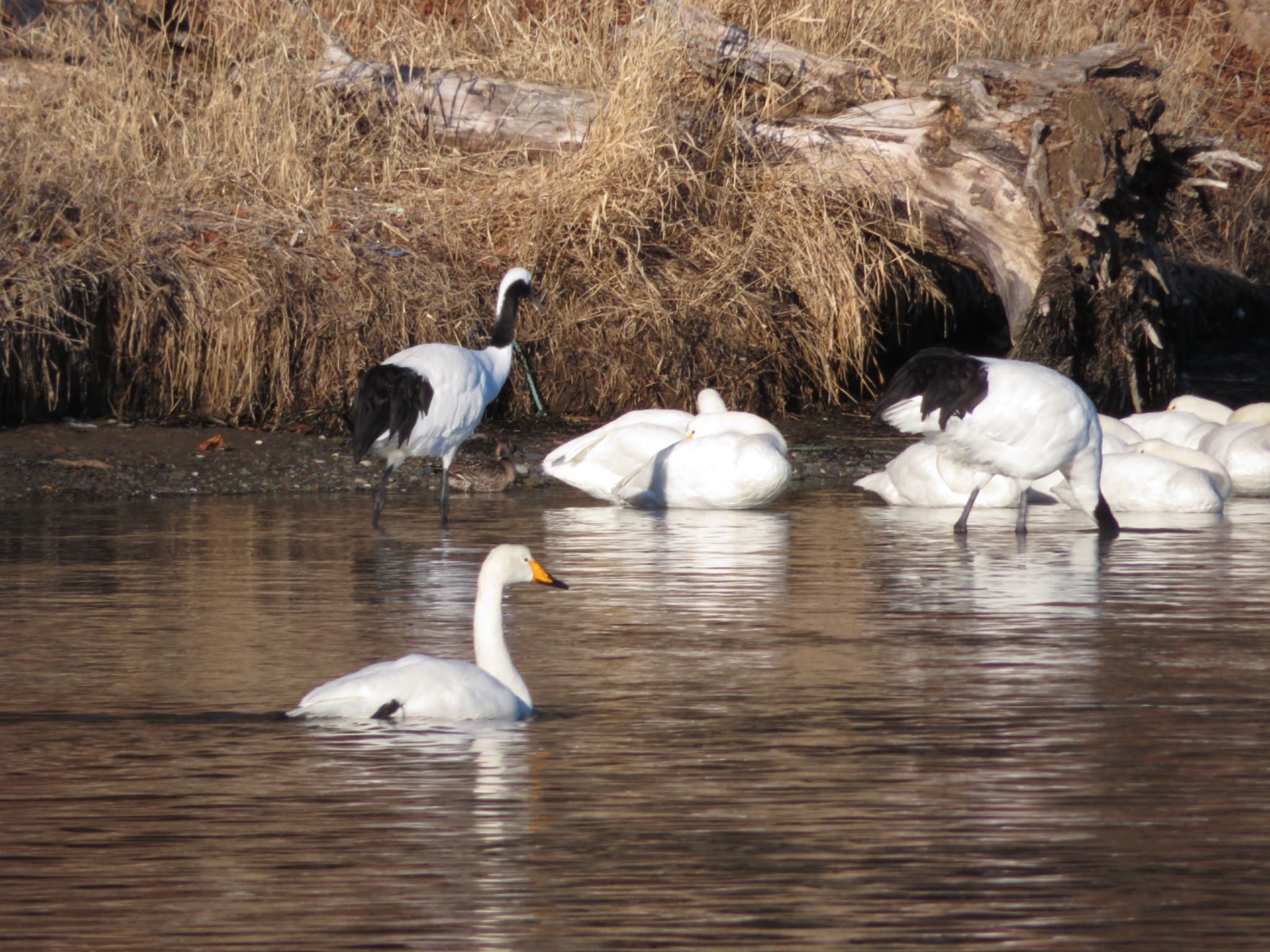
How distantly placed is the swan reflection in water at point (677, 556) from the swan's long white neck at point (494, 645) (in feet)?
6.23

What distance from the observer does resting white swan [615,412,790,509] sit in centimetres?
1210

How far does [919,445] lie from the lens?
40.7 ft

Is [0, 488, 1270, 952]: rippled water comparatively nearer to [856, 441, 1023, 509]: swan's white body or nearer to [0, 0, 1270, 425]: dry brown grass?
[856, 441, 1023, 509]: swan's white body

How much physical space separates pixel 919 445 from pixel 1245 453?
233 cm

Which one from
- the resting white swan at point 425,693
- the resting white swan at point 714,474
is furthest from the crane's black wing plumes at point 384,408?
the resting white swan at point 425,693

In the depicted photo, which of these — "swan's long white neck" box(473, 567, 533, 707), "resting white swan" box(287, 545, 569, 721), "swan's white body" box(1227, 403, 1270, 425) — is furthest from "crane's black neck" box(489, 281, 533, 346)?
"resting white swan" box(287, 545, 569, 721)

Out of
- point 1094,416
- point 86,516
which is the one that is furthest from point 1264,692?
point 86,516

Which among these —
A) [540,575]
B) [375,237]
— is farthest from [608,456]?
[540,575]

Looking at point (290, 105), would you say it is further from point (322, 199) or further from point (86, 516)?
point (86, 516)

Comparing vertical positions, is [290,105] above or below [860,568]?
above

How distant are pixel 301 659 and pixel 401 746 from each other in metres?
1.47

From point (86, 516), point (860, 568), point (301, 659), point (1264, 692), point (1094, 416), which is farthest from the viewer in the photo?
point (86, 516)

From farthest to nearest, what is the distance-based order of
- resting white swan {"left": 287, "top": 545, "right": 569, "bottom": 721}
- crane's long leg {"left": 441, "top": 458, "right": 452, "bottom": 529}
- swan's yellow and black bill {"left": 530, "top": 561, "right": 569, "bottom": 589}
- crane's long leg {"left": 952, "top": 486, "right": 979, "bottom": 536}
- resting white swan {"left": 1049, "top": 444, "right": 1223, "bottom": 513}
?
resting white swan {"left": 1049, "top": 444, "right": 1223, "bottom": 513}
crane's long leg {"left": 441, "top": 458, "right": 452, "bottom": 529}
crane's long leg {"left": 952, "top": 486, "right": 979, "bottom": 536}
swan's yellow and black bill {"left": 530, "top": 561, "right": 569, "bottom": 589}
resting white swan {"left": 287, "top": 545, "right": 569, "bottom": 721}

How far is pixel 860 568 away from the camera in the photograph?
377 inches
